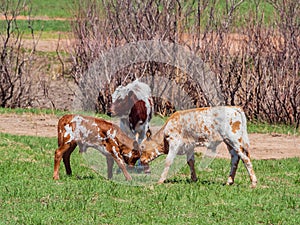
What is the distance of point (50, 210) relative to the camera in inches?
376

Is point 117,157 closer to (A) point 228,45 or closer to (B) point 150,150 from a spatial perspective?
(B) point 150,150

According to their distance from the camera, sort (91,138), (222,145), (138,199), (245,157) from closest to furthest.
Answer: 1. (138,199)
2. (245,157)
3. (91,138)
4. (222,145)

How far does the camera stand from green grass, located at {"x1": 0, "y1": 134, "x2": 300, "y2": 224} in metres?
9.34

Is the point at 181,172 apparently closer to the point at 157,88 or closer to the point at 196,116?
the point at 196,116

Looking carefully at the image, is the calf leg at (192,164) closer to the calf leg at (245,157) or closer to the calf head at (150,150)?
the calf head at (150,150)

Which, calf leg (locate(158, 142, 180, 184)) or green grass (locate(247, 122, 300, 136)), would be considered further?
green grass (locate(247, 122, 300, 136))

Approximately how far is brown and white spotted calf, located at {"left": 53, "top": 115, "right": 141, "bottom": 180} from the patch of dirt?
449 centimetres

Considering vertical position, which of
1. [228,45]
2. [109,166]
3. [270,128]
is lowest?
[270,128]

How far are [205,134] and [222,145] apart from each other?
5585 mm

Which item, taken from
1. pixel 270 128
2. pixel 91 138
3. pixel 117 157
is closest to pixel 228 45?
pixel 270 128

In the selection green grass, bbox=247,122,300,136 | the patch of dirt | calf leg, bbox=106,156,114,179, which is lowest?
green grass, bbox=247,122,300,136

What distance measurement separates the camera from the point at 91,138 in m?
11.5

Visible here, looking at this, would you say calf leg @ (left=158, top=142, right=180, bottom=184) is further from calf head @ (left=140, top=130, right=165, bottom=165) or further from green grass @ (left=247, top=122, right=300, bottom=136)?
green grass @ (left=247, top=122, right=300, bottom=136)

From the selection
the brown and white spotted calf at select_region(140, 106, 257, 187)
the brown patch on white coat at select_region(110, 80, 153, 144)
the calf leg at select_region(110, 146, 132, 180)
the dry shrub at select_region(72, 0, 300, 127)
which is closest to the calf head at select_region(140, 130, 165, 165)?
the brown and white spotted calf at select_region(140, 106, 257, 187)
